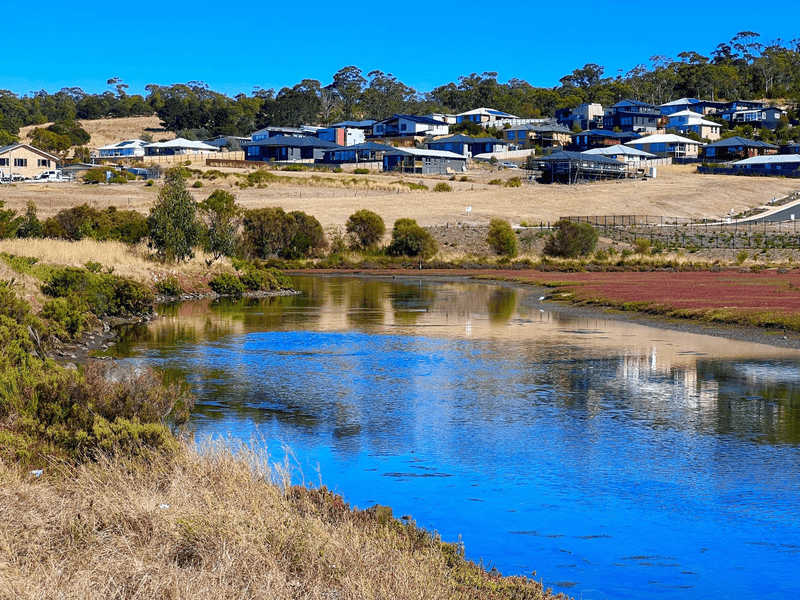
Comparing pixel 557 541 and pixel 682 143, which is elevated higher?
pixel 682 143

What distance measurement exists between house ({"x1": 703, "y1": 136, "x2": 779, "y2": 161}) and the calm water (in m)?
127

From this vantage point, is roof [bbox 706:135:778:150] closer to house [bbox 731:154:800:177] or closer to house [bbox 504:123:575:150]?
house [bbox 731:154:800:177]

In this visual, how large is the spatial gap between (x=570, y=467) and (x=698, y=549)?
371 centimetres

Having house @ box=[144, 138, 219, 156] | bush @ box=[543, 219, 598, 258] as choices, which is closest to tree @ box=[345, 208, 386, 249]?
bush @ box=[543, 219, 598, 258]

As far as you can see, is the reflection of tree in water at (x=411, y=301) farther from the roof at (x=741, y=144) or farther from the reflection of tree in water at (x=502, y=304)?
the roof at (x=741, y=144)

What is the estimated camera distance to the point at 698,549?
11.8m

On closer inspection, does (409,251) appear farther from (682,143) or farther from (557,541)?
(682,143)

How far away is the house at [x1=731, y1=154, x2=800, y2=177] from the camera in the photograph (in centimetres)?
13975

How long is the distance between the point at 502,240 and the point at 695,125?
345ft

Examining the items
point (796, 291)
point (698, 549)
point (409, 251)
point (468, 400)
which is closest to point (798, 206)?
point (409, 251)

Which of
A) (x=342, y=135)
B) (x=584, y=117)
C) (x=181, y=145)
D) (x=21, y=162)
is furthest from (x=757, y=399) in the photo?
(x=584, y=117)

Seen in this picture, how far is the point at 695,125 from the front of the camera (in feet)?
565

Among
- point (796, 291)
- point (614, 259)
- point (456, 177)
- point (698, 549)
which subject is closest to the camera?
point (698, 549)

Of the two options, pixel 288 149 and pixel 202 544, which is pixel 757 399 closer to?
pixel 202 544
